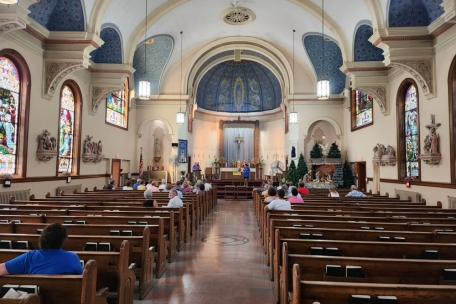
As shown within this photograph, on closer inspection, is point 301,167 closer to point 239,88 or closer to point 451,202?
point 451,202

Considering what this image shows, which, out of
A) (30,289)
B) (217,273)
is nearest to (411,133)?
(217,273)

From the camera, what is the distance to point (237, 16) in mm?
14719

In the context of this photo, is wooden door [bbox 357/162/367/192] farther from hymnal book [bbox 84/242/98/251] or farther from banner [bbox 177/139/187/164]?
hymnal book [bbox 84/242/98/251]

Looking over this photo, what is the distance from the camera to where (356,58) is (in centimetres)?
1178

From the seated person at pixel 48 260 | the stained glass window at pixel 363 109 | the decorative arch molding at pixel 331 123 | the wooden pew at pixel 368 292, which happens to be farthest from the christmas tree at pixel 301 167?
the seated person at pixel 48 260

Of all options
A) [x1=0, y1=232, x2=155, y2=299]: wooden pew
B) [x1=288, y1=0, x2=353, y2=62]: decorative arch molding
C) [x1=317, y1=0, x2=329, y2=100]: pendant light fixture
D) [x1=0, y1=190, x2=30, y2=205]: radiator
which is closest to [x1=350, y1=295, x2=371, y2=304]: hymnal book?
[x1=0, y1=232, x2=155, y2=299]: wooden pew

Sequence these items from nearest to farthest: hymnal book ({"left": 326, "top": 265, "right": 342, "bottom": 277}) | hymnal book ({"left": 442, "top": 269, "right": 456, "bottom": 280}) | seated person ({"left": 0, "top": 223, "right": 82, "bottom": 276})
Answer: seated person ({"left": 0, "top": 223, "right": 82, "bottom": 276}) → hymnal book ({"left": 442, "top": 269, "right": 456, "bottom": 280}) → hymnal book ({"left": 326, "top": 265, "right": 342, "bottom": 277})

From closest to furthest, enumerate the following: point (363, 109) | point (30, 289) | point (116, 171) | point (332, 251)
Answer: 1. point (30, 289)
2. point (332, 251)
3. point (363, 109)
4. point (116, 171)

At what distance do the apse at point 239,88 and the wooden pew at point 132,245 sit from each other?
18.6 metres

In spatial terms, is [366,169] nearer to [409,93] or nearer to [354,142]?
[354,142]

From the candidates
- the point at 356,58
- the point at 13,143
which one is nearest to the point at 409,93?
the point at 356,58

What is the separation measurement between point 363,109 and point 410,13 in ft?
18.7

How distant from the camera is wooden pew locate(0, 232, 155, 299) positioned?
3.41 m

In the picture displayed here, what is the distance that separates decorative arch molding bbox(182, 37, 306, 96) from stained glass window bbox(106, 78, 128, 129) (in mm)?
3343
